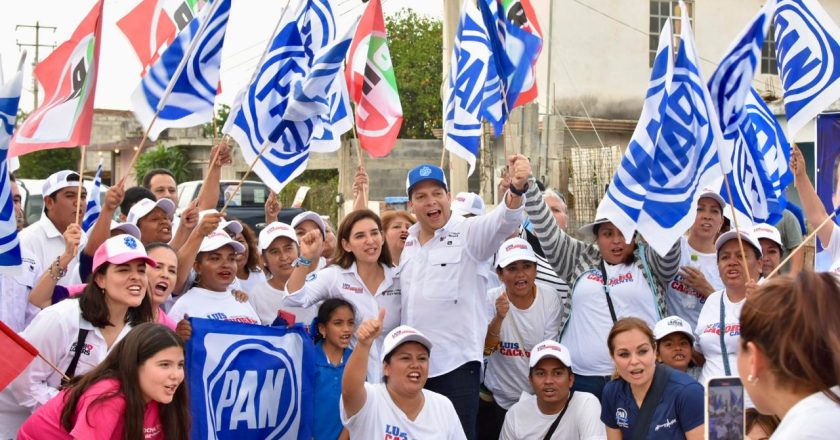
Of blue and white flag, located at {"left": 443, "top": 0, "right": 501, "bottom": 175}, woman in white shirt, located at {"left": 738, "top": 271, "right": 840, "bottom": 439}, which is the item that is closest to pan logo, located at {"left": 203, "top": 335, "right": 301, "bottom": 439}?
blue and white flag, located at {"left": 443, "top": 0, "right": 501, "bottom": 175}

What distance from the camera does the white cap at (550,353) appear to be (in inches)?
260

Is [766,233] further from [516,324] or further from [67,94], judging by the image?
[67,94]

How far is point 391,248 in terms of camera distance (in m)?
7.48

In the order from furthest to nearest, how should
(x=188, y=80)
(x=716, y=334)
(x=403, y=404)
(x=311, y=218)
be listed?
(x=311, y=218)
(x=188, y=80)
(x=716, y=334)
(x=403, y=404)

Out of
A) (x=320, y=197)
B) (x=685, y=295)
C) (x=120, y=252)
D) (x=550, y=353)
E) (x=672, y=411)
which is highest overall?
(x=320, y=197)

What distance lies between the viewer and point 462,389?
648cm

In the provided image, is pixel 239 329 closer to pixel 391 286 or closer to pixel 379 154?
pixel 391 286

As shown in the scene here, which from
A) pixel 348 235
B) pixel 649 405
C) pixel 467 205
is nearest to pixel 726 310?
pixel 649 405

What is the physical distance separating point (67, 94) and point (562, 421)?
379 cm

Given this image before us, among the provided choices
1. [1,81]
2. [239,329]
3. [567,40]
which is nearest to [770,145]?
[239,329]

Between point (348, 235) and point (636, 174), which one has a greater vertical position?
point (636, 174)

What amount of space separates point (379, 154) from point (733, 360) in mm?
3348

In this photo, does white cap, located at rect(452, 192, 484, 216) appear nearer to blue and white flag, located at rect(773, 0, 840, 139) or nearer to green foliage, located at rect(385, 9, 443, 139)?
blue and white flag, located at rect(773, 0, 840, 139)

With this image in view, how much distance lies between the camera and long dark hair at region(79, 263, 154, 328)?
547cm
